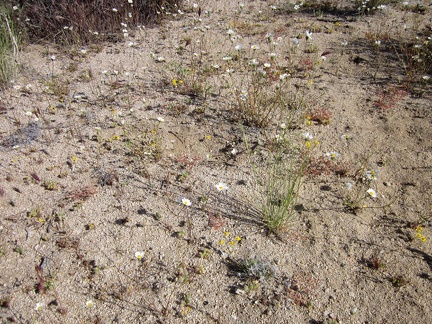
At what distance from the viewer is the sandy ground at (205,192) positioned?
299 cm

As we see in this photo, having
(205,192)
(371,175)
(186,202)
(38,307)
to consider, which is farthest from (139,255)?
(371,175)

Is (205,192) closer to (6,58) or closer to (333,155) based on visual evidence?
(333,155)

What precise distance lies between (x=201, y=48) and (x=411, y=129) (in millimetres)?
3820

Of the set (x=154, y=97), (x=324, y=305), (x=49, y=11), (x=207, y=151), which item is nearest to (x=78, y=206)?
(x=207, y=151)

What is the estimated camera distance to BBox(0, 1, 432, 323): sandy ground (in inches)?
118

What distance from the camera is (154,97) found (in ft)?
17.3

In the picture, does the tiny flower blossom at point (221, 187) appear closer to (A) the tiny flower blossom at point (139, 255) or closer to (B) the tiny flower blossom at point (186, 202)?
(B) the tiny flower blossom at point (186, 202)

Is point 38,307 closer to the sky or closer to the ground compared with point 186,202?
closer to the ground

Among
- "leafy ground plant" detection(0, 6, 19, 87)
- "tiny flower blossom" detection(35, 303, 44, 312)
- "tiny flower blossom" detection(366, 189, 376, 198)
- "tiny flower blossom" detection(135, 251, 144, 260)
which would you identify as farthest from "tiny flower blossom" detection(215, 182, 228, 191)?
"leafy ground plant" detection(0, 6, 19, 87)

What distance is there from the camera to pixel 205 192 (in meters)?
3.89

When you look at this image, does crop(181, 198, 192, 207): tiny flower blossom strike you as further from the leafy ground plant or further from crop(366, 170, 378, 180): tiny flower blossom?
the leafy ground plant

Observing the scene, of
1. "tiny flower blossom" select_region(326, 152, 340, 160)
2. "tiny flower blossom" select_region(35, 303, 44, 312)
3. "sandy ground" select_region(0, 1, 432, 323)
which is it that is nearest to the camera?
"tiny flower blossom" select_region(35, 303, 44, 312)

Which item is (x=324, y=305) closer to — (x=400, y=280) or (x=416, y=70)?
(x=400, y=280)

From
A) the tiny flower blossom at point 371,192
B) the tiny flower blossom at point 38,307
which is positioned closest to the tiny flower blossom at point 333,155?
the tiny flower blossom at point 371,192
